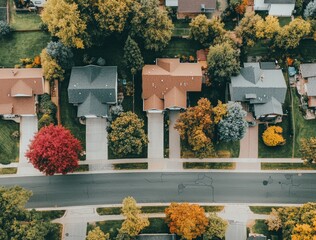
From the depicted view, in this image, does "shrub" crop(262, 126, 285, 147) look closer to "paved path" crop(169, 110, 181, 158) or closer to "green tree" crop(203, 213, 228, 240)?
"paved path" crop(169, 110, 181, 158)

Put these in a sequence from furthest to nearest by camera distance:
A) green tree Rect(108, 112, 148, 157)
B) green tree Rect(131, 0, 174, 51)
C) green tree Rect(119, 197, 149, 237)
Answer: green tree Rect(131, 0, 174, 51), green tree Rect(108, 112, 148, 157), green tree Rect(119, 197, 149, 237)

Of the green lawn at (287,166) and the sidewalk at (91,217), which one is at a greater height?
the green lawn at (287,166)

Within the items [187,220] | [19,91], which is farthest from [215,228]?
[19,91]

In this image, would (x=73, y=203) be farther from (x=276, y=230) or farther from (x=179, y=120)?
(x=276, y=230)

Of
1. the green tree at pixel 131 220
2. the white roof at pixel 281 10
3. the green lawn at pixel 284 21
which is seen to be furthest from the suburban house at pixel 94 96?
the green lawn at pixel 284 21

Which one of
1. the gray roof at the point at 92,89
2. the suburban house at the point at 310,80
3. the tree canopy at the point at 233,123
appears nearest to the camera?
the tree canopy at the point at 233,123

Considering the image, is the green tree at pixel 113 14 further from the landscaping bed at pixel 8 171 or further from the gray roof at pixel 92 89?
the landscaping bed at pixel 8 171

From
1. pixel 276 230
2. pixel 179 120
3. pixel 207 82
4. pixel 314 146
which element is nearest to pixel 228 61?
pixel 207 82

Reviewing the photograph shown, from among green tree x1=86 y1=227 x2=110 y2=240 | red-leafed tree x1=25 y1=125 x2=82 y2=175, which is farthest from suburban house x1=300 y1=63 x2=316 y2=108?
green tree x1=86 y1=227 x2=110 y2=240
